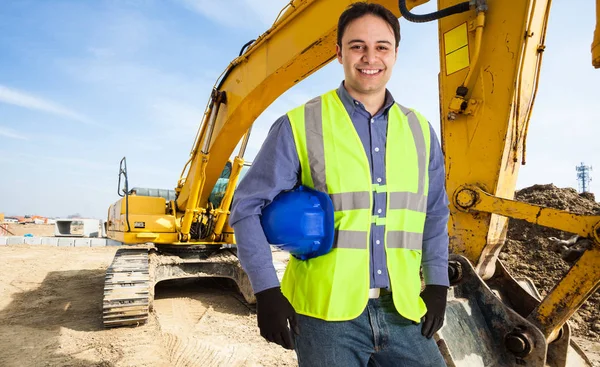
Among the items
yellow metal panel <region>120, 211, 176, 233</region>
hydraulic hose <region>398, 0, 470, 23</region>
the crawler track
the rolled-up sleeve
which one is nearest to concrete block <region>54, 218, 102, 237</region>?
yellow metal panel <region>120, 211, 176, 233</region>

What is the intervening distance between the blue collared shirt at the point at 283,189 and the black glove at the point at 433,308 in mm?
38

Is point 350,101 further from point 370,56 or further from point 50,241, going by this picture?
point 50,241

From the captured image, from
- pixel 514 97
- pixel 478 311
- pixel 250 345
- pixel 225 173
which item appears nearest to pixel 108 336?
pixel 250 345

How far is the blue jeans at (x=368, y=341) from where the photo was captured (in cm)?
143

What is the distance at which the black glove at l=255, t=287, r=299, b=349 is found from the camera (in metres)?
1.37

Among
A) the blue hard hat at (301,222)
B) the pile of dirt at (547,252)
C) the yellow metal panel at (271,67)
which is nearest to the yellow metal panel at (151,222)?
the yellow metal panel at (271,67)

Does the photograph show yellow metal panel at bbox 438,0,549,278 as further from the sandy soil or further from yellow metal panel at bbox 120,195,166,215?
yellow metal panel at bbox 120,195,166,215

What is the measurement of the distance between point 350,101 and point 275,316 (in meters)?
0.87

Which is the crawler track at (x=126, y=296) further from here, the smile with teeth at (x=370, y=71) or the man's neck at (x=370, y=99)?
the smile with teeth at (x=370, y=71)

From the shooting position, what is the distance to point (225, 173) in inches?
308

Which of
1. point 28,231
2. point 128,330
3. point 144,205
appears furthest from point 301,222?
point 28,231

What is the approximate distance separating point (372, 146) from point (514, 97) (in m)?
1.73

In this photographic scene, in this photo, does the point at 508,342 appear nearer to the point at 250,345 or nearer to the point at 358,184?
the point at 358,184

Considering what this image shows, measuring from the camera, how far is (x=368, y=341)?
1479 millimetres
